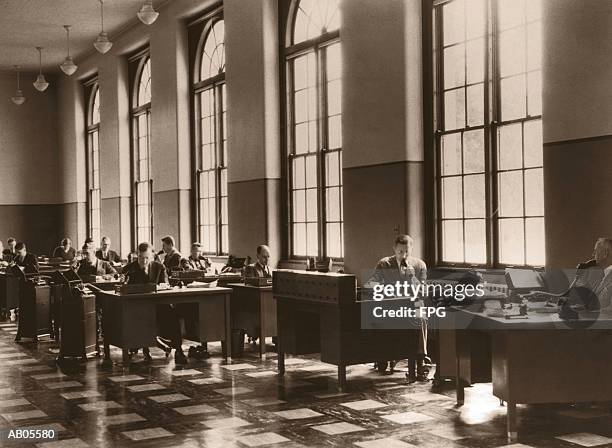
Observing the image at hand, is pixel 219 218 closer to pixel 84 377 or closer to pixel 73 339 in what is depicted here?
pixel 73 339

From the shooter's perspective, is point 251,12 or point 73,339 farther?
point 251,12

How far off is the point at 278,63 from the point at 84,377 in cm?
592

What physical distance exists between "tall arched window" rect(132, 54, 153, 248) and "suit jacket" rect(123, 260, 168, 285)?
7.95 metres

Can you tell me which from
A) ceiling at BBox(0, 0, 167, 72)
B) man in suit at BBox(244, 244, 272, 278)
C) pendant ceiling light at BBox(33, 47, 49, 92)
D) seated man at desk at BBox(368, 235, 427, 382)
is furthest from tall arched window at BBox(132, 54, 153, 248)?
seated man at desk at BBox(368, 235, 427, 382)

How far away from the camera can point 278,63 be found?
40.9 feet

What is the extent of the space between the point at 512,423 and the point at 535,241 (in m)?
3.00

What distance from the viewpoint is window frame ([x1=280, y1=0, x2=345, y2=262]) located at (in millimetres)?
11547

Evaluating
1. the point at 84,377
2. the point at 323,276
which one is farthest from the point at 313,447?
the point at 84,377

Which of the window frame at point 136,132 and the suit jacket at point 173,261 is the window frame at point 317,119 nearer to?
the suit jacket at point 173,261

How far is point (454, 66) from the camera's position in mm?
9375

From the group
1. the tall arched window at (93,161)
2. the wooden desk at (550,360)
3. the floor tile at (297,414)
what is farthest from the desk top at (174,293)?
the tall arched window at (93,161)

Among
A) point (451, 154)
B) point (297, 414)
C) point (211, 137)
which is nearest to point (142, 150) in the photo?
point (211, 137)

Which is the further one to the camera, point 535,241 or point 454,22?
point 454,22

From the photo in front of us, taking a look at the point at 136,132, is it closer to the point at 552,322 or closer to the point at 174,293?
the point at 174,293
